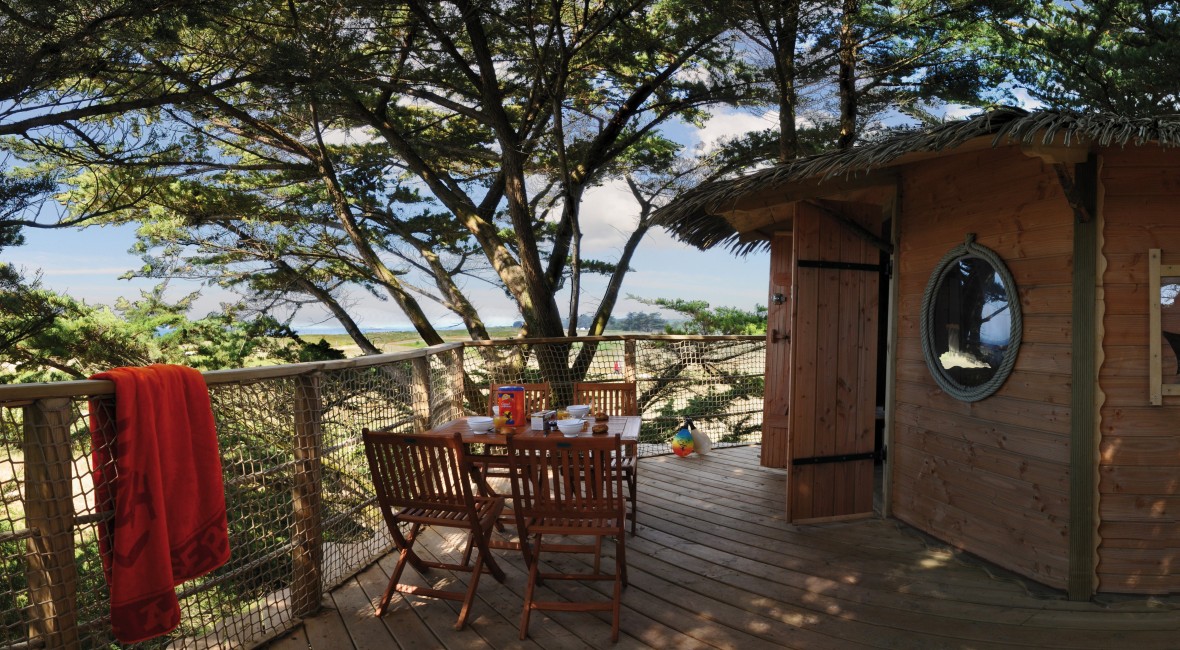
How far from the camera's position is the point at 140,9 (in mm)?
5586

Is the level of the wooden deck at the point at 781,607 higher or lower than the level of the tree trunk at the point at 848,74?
lower

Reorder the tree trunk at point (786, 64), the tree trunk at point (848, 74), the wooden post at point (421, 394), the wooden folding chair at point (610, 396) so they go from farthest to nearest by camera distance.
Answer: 1. the tree trunk at point (848, 74)
2. the tree trunk at point (786, 64)
3. the wooden folding chair at point (610, 396)
4. the wooden post at point (421, 394)

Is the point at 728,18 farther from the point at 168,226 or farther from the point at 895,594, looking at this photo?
the point at 168,226

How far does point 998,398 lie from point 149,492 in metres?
4.08

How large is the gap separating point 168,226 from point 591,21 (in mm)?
7598

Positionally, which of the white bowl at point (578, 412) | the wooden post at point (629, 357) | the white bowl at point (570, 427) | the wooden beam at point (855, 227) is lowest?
the white bowl at point (570, 427)

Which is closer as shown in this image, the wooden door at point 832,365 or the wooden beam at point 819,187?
the wooden beam at point 819,187

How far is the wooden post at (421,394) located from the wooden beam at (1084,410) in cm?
373

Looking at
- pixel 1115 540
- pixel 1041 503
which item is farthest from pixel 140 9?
pixel 1115 540

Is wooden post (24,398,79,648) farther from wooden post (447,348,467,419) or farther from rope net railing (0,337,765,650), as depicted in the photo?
wooden post (447,348,467,419)

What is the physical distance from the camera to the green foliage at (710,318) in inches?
510

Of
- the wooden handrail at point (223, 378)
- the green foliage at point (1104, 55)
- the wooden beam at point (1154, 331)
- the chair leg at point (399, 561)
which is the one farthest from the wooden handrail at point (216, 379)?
the green foliage at point (1104, 55)

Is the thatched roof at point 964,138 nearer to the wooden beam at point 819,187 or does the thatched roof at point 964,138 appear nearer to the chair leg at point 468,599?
the wooden beam at point 819,187

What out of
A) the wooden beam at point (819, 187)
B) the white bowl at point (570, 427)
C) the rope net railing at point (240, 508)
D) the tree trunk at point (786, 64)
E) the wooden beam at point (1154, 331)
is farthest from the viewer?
the tree trunk at point (786, 64)
